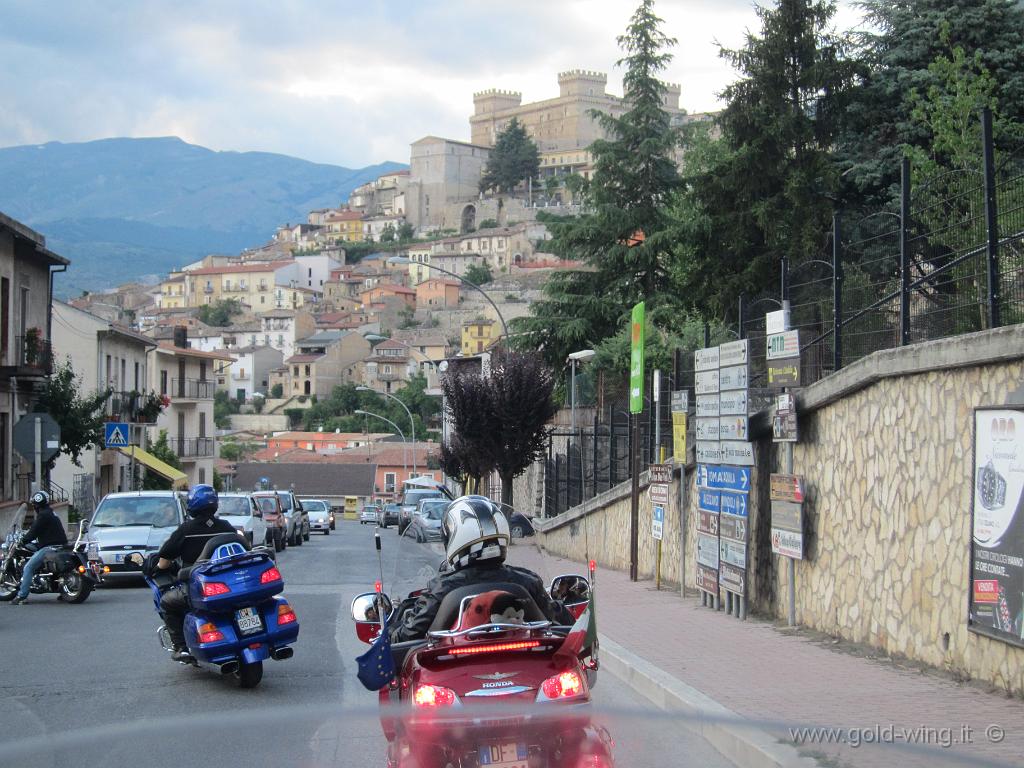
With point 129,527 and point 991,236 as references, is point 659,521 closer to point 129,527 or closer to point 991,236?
point 991,236

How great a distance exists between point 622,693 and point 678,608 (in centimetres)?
501

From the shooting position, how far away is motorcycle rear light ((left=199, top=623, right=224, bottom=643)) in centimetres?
921

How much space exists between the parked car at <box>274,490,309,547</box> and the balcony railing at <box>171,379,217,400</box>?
3135cm

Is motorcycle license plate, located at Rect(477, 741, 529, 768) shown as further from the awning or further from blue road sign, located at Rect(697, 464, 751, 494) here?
the awning

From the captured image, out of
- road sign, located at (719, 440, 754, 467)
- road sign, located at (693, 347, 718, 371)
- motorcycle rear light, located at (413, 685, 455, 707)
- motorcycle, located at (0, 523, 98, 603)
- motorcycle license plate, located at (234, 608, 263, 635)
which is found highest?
road sign, located at (693, 347, 718, 371)

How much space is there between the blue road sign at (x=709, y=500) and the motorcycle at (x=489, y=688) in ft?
25.3

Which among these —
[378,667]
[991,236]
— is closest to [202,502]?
[378,667]

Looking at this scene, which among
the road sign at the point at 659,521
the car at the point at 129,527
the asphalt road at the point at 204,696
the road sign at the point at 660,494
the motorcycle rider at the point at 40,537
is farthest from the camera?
the car at the point at 129,527

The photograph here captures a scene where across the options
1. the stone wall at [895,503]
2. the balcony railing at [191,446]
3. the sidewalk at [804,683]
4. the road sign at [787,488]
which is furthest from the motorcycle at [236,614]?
the balcony railing at [191,446]

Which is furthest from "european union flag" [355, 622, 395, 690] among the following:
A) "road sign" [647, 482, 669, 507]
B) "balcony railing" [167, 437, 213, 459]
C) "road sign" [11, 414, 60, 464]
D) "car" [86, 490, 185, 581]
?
"balcony railing" [167, 437, 213, 459]

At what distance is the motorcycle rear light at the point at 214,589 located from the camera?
30.1 ft

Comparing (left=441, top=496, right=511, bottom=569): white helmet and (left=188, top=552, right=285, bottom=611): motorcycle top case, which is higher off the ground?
(left=441, top=496, right=511, bottom=569): white helmet

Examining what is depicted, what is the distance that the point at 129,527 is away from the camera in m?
19.2

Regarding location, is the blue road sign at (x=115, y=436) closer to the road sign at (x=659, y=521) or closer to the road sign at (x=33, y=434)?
the road sign at (x=33, y=434)
